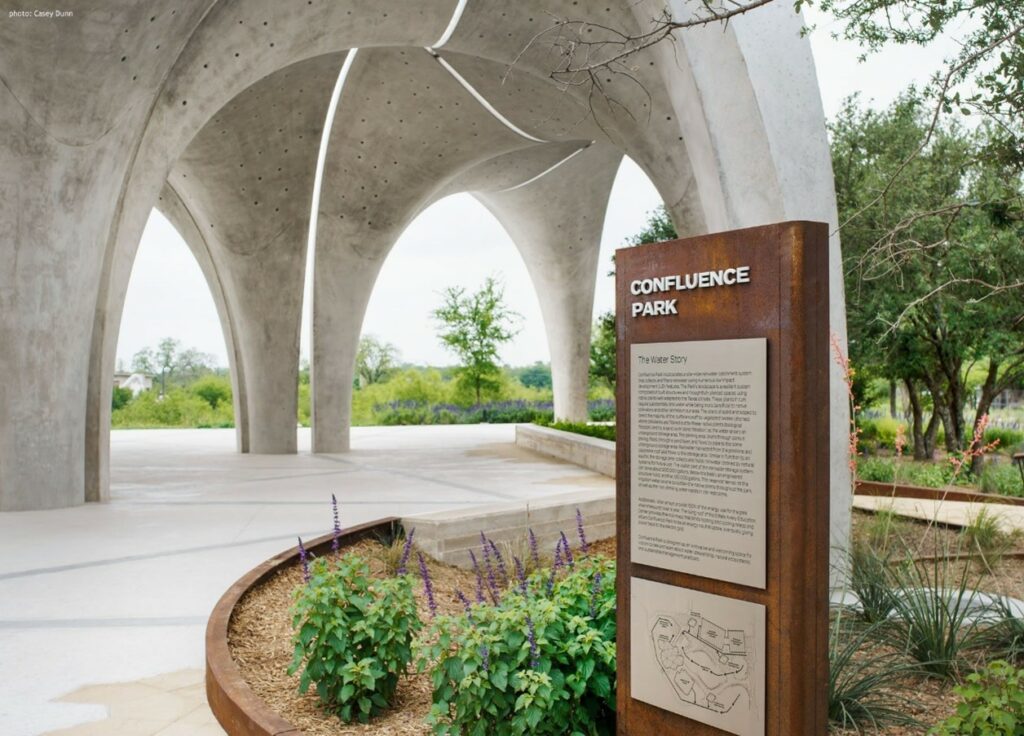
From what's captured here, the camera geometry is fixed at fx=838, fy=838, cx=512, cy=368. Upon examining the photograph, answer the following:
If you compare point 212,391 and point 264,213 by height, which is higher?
point 264,213

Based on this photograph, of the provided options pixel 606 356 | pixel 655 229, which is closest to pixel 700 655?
pixel 655 229

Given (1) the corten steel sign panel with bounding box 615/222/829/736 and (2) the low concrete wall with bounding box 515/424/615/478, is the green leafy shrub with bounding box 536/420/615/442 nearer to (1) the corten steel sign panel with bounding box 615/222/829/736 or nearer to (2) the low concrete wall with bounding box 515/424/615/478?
(2) the low concrete wall with bounding box 515/424/615/478

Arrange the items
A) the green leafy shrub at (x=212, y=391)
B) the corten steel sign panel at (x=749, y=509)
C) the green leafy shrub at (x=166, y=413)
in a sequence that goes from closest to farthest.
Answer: the corten steel sign panel at (x=749, y=509) < the green leafy shrub at (x=166, y=413) < the green leafy shrub at (x=212, y=391)

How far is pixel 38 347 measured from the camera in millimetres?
8688

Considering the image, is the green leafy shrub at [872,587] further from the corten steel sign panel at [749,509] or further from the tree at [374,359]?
the tree at [374,359]

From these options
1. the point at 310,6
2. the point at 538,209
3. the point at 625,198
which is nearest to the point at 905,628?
the point at 310,6

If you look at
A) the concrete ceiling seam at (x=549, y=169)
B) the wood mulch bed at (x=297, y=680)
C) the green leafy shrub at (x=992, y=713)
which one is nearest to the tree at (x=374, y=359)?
the concrete ceiling seam at (x=549, y=169)

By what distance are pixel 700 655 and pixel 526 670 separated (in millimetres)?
655

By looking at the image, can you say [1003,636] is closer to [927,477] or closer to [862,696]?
[862,696]

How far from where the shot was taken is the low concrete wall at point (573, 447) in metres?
12.6

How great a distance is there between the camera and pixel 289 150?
47.7 feet

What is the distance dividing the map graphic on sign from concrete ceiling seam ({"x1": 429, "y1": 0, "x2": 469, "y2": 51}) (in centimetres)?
954

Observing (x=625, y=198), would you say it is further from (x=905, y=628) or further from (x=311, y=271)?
(x=905, y=628)

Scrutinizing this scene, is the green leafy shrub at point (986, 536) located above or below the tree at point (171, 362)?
below
